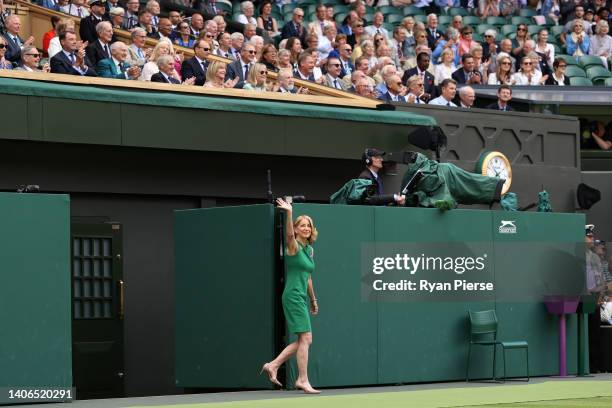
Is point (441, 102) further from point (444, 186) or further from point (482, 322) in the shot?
point (482, 322)

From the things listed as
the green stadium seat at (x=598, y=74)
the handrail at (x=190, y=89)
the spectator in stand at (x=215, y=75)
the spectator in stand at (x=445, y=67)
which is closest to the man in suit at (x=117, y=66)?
the handrail at (x=190, y=89)

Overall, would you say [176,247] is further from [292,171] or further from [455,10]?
[455,10]

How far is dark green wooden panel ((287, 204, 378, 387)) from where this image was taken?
1535 centimetres

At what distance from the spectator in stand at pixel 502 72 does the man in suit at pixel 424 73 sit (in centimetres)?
212

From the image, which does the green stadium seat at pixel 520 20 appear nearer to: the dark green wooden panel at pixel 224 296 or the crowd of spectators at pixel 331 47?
the crowd of spectators at pixel 331 47

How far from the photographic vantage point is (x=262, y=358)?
1502cm

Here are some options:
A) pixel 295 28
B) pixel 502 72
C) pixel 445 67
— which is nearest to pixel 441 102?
pixel 445 67

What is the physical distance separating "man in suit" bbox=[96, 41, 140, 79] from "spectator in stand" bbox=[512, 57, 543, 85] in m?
9.25

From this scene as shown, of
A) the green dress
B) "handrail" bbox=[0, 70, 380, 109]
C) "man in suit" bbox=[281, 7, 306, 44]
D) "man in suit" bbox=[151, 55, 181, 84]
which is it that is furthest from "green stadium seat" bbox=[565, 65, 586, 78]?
the green dress

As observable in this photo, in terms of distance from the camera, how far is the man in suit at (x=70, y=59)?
17.8 metres

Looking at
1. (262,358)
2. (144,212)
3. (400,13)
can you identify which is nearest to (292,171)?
(144,212)

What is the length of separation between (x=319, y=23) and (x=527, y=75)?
4.09 meters

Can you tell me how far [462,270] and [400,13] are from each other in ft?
44.3

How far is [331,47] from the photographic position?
80.1 feet
